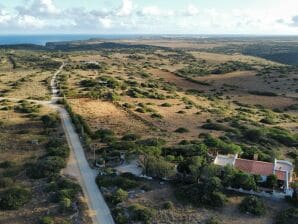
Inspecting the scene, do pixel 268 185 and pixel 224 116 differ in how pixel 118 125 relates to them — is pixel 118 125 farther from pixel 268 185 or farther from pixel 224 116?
pixel 268 185

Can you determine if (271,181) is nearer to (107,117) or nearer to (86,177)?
(86,177)

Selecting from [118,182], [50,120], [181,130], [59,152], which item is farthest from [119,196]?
[50,120]

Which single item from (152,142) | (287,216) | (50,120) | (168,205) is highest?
(50,120)

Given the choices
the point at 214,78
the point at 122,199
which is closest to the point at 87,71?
the point at 214,78

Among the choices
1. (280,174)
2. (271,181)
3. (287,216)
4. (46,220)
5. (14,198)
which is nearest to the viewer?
(46,220)

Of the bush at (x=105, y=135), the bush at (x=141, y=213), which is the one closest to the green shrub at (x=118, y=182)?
the bush at (x=141, y=213)

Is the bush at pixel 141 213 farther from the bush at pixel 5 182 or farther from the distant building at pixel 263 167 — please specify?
the bush at pixel 5 182
